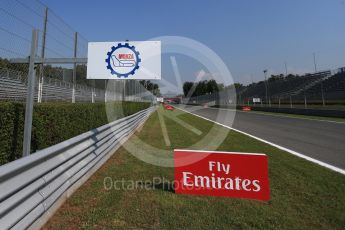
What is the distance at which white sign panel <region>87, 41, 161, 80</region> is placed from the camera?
7.13 meters

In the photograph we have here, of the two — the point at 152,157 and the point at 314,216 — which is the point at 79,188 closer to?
the point at 152,157

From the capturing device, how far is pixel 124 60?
7359 millimetres

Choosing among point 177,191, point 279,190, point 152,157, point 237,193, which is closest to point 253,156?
point 237,193

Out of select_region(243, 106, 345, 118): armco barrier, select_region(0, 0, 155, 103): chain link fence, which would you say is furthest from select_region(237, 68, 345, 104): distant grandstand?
select_region(0, 0, 155, 103): chain link fence

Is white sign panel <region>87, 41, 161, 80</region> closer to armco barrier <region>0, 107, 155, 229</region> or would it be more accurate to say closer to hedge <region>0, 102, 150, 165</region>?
hedge <region>0, 102, 150, 165</region>

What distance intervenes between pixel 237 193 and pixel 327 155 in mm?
4377

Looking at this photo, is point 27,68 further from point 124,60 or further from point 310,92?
point 310,92

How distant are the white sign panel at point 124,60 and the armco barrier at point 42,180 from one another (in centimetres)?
239

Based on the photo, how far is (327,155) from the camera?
7.22 m

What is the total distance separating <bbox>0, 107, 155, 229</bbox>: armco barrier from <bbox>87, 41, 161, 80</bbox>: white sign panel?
239 centimetres

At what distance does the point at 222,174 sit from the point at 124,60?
4.46 meters

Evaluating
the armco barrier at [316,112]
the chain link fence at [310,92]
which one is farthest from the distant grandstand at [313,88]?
the armco barrier at [316,112]

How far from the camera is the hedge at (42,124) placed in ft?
13.5

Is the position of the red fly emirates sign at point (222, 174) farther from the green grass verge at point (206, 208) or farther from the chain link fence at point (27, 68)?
the chain link fence at point (27, 68)
